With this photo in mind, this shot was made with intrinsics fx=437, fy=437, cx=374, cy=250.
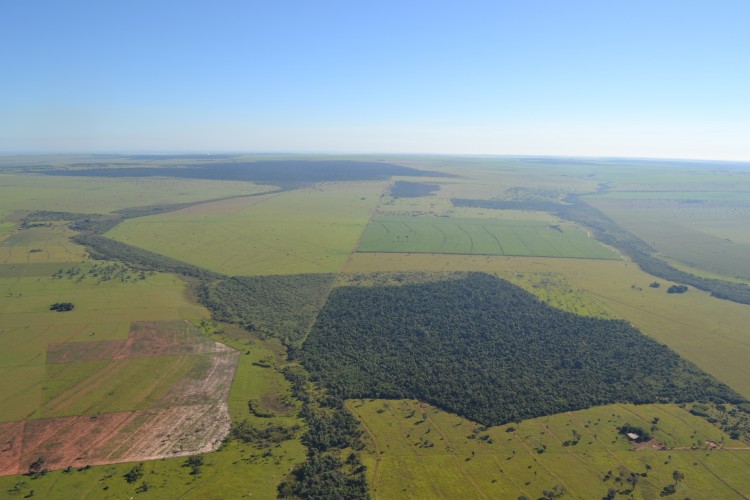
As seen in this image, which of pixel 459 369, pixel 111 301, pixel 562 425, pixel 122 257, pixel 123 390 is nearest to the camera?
pixel 562 425

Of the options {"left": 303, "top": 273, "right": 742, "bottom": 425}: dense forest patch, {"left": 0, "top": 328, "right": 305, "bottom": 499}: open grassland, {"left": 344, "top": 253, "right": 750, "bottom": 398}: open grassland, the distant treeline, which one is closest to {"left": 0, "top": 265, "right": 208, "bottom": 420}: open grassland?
A: {"left": 0, "top": 328, "right": 305, "bottom": 499}: open grassland

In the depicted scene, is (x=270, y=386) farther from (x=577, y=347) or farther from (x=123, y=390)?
(x=577, y=347)

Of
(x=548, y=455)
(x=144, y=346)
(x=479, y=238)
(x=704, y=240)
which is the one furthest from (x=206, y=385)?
(x=704, y=240)

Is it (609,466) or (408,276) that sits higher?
(408,276)

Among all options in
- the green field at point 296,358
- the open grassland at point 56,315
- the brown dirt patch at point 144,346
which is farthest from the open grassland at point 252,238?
the brown dirt patch at point 144,346

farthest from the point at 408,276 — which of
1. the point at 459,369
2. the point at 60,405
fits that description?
the point at 60,405

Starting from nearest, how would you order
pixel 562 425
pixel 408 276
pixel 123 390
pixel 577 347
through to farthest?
pixel 562 425 < pixel 123 390 < pixel 577 347 < pixel 408 276
